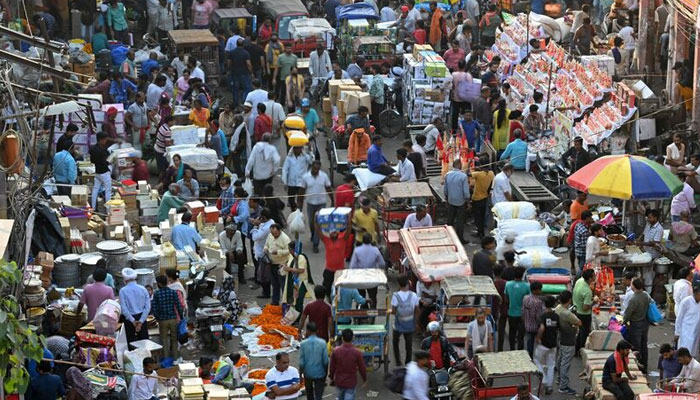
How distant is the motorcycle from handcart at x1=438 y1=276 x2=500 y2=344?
39.4 inches

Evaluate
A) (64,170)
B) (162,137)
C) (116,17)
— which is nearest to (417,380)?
(64,170)

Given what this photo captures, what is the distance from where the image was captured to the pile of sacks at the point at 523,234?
2070 cm

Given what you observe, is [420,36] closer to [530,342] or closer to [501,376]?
[530,342]

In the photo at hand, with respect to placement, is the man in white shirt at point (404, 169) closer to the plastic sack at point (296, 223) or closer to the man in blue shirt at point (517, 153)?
the man in blue shirt at point (517, 153)

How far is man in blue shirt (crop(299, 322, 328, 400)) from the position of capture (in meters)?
17.5

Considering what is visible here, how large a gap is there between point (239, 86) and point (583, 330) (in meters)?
12.7

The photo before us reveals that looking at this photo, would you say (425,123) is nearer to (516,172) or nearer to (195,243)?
(516,172)

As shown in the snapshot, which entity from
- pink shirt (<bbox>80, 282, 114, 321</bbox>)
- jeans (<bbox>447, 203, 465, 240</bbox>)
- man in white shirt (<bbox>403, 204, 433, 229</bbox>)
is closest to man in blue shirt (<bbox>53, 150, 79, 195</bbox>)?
pink shirt (<bbox>80, 282, 114, 321</bbox>)

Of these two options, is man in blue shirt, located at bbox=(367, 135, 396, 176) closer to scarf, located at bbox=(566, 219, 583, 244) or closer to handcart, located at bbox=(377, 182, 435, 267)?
handcart, located at bbox=(377, 182, 435, 267)

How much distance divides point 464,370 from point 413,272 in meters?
2.74

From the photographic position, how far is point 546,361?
60.3 ft

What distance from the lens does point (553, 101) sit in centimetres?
2684

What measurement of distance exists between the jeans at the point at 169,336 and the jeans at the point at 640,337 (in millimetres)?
5630

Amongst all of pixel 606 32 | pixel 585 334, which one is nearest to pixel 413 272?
pixel 585 334
